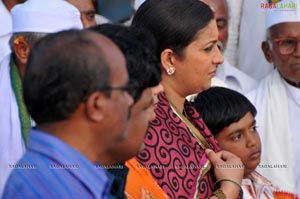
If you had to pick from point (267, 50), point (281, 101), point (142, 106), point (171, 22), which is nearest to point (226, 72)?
point (267, 50)

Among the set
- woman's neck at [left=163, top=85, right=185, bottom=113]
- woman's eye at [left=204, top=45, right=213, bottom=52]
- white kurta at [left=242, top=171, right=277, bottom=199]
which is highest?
woman's eye at [left=204, top=45, right=213, bottom=52]

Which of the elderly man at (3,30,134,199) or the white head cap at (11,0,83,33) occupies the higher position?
the elderly man at (3,30,134,199)

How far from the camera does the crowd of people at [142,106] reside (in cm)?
222

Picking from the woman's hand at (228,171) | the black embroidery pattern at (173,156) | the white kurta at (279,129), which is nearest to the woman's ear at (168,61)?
the black embroidery pattern at (173,156)

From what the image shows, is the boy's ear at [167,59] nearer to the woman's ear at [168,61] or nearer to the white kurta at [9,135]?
the woman's ear at [168,61]

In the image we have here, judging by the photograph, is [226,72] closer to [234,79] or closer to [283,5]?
[234,79]

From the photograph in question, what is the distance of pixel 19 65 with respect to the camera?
354 cm

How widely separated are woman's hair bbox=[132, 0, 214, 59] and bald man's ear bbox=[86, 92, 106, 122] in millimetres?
1280

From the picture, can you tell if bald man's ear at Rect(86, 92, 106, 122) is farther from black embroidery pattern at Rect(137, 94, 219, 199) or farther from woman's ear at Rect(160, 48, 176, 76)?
woman's ear at Rect(160, 48, 176, 76)

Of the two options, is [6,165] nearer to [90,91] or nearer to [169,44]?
[169,44]

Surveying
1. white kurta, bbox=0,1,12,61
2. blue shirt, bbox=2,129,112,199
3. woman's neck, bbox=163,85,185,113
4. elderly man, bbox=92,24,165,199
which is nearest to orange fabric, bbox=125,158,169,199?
elderly man, bbox=92,24,165,199

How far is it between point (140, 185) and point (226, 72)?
98.8 inches

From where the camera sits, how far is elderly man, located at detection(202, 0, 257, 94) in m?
5.49

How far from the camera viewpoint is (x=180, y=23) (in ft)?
11.3
